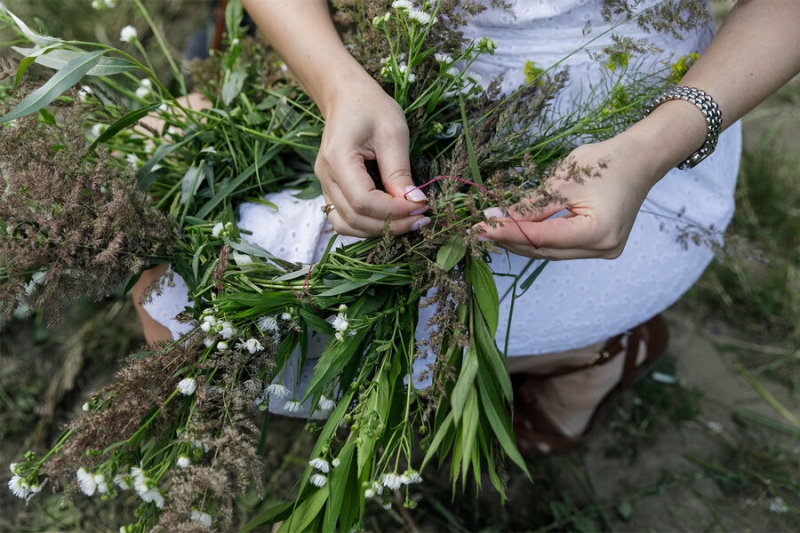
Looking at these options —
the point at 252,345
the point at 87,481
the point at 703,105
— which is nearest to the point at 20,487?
the point at 87,481

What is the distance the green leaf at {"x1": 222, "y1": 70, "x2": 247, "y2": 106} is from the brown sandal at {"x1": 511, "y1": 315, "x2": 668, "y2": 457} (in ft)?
3.31

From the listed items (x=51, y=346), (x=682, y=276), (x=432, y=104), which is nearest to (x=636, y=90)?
(x=432, y=104)

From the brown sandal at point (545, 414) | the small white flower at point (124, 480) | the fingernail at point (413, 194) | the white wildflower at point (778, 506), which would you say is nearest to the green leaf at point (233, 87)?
the fingernail at point (413, 194)

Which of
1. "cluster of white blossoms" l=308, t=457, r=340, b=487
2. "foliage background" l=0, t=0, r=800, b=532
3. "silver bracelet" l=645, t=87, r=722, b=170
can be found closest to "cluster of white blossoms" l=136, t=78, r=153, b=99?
"foliage background" l=0, t=0, r=800, b=532

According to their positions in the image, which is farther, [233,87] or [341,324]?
[233,87]

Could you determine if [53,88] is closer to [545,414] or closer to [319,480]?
[319,480]

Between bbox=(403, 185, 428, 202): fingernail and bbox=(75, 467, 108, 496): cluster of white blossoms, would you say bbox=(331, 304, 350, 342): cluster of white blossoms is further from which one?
bbox=(75, 467, 108, 496): cluster of white blossoms

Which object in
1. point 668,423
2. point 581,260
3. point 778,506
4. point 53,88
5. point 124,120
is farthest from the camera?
point 668,423

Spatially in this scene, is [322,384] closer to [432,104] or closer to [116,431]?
[116,431]

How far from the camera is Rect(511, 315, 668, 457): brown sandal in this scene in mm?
1711

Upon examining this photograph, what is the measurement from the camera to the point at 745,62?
1.16 m

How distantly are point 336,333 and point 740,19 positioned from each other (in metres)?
0.94

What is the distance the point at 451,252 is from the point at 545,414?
3.08ft

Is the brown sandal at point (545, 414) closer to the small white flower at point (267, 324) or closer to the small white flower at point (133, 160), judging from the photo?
the small white flower at point (267, 324)
